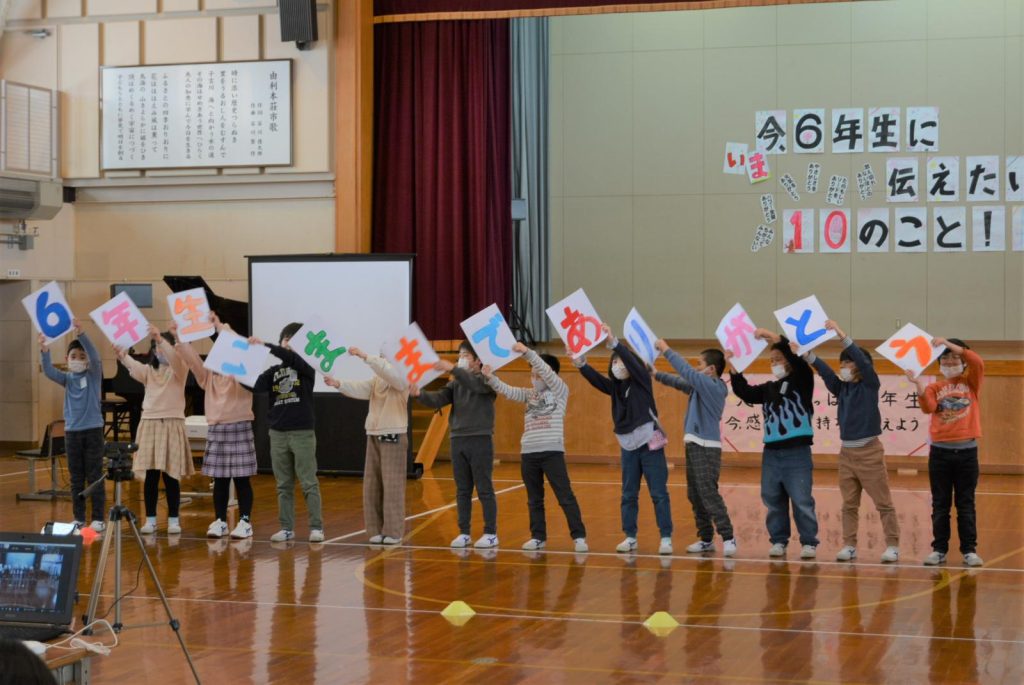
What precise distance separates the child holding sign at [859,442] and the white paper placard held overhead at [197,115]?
26.8ft

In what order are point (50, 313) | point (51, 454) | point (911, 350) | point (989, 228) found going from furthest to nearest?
point (989, 228) → point (51, 454) → point (50, 313) → point (911, 350)

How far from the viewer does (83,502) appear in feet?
29.7

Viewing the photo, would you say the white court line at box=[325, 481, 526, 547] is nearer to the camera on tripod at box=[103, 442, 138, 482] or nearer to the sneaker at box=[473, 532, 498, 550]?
the sneaker at box=[473, 532, 498, 550]

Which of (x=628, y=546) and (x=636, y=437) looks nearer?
(x=636, y=437)

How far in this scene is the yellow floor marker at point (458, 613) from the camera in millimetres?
6332

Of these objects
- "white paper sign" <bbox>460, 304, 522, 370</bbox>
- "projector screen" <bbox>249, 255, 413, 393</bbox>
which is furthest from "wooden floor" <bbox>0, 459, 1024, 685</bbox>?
"projector screen" <bbox>249, 255, 413, 393</bbox>

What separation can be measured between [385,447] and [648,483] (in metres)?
1.79

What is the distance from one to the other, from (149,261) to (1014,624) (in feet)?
37.0

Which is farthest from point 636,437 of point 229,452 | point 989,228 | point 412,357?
point 989,228

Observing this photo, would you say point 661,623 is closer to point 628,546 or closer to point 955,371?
point 628,546

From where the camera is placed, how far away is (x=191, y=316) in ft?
28.7

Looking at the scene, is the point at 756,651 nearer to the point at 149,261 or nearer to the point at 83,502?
the point at 83,502

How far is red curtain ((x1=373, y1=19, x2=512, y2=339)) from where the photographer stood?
47.5 ft

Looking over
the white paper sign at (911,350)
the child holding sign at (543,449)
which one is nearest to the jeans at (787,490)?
the white paper sign at (911,350)
